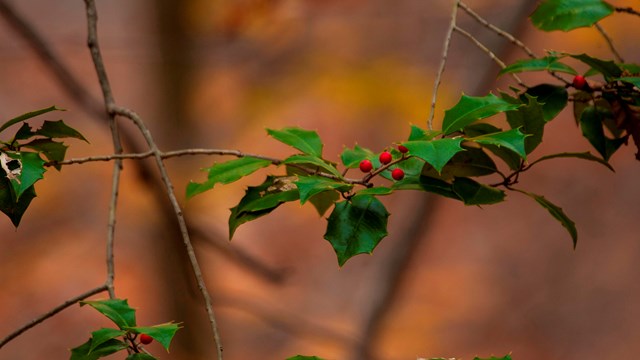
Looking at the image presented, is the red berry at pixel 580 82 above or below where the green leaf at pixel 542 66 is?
below

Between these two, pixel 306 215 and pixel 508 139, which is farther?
pixel 306 215

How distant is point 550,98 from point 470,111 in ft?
0.58

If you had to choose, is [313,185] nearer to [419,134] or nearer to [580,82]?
[419,134]

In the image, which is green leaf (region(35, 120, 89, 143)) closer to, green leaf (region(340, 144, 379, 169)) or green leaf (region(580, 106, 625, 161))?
green leaf (region(340, 144, 379, 169))

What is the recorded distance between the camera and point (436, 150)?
25.8 inches

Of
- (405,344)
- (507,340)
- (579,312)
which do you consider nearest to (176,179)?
(405,344)

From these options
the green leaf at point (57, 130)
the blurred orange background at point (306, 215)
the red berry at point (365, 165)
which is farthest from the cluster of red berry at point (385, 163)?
the blurred orange background at point (306, 215)

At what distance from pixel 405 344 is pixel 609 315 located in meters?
0.49

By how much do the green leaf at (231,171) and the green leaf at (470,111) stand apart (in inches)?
7.4

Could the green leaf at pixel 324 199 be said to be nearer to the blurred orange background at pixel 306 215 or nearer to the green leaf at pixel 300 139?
the green leaf at pixel 300 139

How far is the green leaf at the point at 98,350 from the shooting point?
68 centimetres

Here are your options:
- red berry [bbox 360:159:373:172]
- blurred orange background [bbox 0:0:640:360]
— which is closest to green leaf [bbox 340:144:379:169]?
red berry [bbox 360:159:373:172]

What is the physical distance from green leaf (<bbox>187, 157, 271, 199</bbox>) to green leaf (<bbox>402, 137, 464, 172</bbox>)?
0.59ft

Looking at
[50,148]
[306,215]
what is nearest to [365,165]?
[50,148]
